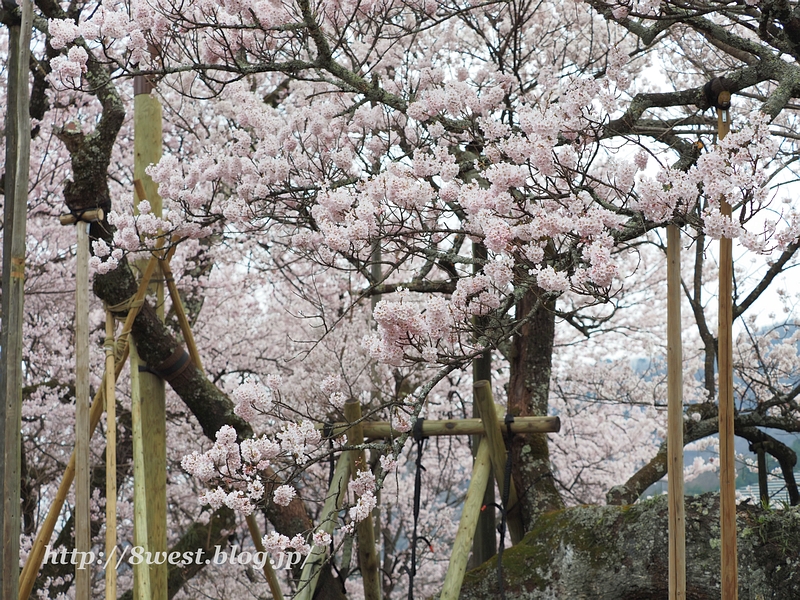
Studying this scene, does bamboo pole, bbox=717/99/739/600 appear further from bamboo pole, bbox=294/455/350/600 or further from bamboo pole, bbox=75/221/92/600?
bamboo pole, bbox=75/221/92/600

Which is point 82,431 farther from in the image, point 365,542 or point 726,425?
point 726,425

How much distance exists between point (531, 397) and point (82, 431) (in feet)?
7.11

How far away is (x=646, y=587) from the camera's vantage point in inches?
106

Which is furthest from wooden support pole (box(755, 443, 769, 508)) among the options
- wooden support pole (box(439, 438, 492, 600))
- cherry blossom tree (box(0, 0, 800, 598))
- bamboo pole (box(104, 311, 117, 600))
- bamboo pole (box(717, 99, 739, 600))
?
bamboo pole (box(104, 311, 117, 600))

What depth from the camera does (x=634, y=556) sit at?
9.00 feet

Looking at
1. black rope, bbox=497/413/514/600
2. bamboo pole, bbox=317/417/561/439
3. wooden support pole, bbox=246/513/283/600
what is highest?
bamboo pole, bbox=317/417/561/439

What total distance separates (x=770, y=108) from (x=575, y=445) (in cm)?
613

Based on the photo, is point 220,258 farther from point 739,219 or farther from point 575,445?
point 739,219

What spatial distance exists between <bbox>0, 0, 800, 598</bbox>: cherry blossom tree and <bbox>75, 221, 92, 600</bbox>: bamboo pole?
0.46 metres

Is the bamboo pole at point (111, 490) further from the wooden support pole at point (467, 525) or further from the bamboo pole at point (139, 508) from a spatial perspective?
the wooden support pole at point (467, 525)

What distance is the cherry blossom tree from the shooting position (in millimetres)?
2105

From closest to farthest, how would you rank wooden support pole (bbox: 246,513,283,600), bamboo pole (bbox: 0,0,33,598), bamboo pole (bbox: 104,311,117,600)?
bamboo pole (bbox: 0,0,33,598) → bamboo pole (bbox: 104,311,117,600) → wooden support pole (bbox: 246,513,283,600)

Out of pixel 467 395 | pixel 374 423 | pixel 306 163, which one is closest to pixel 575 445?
pixel 467 395

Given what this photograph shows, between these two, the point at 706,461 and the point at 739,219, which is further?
the point at 706,461
